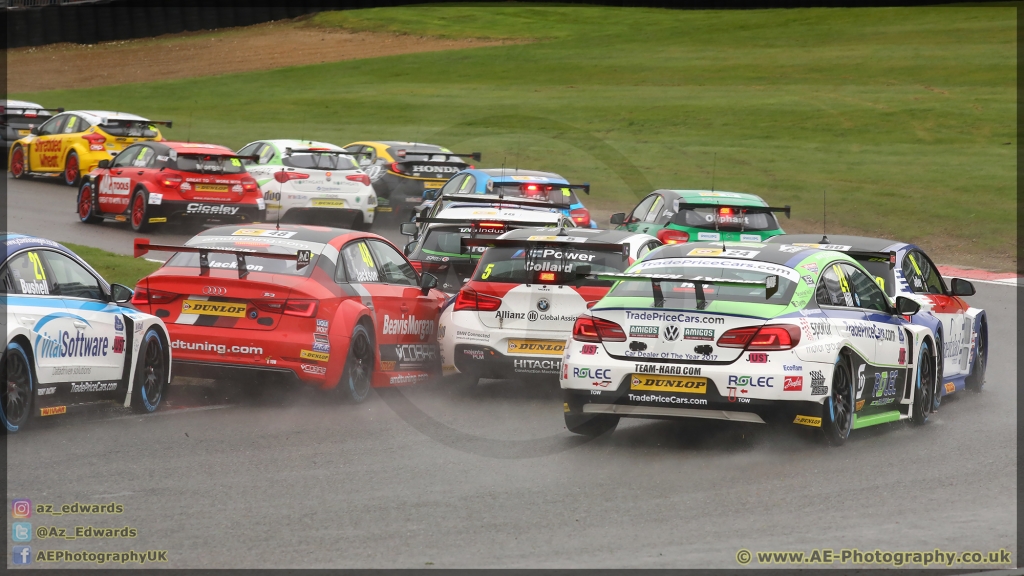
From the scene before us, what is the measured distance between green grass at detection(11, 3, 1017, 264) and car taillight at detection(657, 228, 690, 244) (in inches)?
347

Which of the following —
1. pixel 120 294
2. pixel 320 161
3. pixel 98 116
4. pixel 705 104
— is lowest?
pixel 705 104

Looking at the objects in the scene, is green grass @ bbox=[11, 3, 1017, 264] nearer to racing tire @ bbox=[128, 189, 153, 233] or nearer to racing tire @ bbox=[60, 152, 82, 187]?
racing tire @ bbox=[60, 152, 82, 187]

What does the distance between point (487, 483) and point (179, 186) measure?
48.5ft

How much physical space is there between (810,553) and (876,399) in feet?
12.2

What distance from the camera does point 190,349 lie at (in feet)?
35.9

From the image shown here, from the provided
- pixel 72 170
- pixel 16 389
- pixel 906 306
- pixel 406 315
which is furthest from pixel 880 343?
pixel 72 170

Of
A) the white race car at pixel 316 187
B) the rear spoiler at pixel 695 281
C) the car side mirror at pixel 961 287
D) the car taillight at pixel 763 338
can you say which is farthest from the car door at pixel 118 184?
the car taillight at pixel 763 338

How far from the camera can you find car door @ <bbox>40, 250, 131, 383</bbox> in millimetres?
9805

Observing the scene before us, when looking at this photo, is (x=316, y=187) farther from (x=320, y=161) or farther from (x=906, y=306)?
(x=906, y=306)

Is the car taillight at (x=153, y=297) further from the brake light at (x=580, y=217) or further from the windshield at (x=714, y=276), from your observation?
the brake light at (x=580, y=217)

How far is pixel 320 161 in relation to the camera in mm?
23984

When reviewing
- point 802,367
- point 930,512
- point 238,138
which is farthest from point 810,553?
point 238,138

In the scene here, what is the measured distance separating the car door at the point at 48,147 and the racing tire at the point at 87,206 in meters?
5.10

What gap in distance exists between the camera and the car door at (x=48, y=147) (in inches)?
1110
